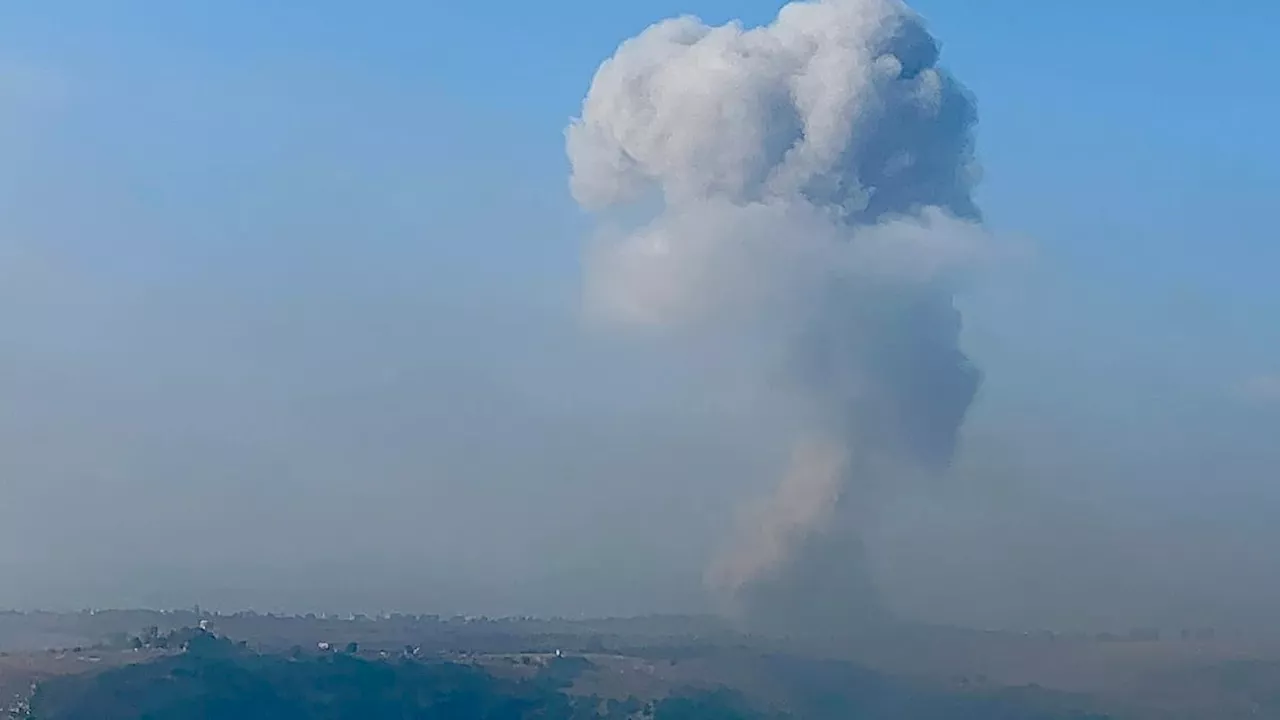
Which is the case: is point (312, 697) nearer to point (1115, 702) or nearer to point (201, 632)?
point (201, 632)

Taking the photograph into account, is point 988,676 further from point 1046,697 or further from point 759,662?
point 759,662

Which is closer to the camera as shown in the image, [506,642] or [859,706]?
[859,706]

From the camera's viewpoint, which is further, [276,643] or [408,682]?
[276,643]

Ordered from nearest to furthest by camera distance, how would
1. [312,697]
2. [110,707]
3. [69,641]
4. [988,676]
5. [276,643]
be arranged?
[110,707] → [312,697] → [988,676] → [276,643] → [69,641]

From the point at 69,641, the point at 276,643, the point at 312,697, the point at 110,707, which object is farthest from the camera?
the point at 69,641

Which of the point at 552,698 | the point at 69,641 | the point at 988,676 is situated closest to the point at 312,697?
the point at 552,698

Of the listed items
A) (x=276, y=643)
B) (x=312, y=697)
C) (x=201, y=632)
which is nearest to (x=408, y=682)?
(x=312, y=697)
